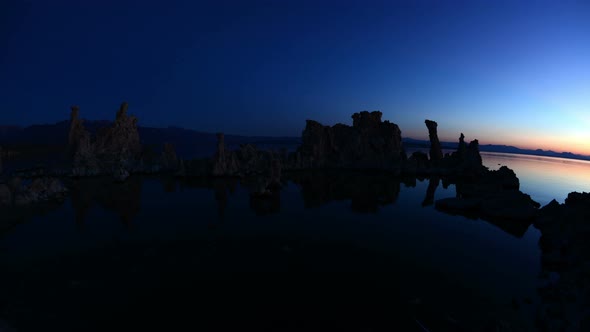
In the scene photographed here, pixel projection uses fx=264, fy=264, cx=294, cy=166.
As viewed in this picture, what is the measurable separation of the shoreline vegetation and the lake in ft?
7.17

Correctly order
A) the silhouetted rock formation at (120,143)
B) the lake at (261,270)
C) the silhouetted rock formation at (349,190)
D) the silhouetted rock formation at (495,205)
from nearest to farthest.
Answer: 1. the lake at (261,270)
2. the silhouetted rock formation at (495,205)
3. the silhouetted rock formation at (349,190)
4. the silhouetted rock formation at (120,143)

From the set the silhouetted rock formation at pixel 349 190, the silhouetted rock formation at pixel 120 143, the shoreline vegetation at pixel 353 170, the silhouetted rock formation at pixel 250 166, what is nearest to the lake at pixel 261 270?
the shoreline vegetation at pixel 353 170

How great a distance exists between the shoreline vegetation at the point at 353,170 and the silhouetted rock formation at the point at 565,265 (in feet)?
0.27

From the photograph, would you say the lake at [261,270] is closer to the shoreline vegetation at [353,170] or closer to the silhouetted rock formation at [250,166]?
the shoreline vegetation at [353,170]

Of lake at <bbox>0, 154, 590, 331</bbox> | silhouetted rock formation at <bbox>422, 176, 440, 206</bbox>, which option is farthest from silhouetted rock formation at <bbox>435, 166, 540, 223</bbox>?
silhouetted rock formation at <bbox>422, 176, 440, 206</bbox>

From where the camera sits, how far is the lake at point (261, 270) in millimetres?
14133

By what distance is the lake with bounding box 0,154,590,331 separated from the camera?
14.1 m

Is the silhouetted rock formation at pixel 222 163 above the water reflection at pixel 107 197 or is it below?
above

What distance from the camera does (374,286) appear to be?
17.4 metres

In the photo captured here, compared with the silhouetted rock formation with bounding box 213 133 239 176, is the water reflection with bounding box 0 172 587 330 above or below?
below

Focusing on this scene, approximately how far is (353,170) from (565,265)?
6313cm

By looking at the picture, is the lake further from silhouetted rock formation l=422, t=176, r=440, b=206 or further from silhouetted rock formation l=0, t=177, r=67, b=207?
silhouetted rock formation l=422, t=176, r=440, b=206

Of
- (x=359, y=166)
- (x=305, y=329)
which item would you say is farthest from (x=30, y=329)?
(x=359, y=166)

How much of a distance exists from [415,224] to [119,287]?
30.4 metres
